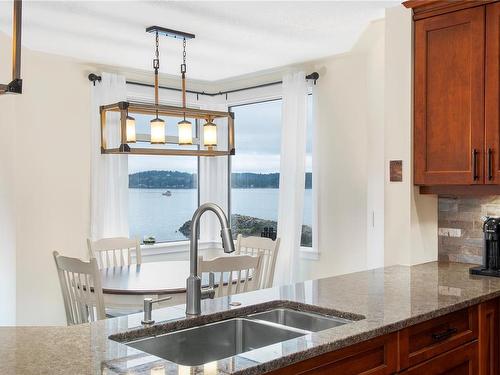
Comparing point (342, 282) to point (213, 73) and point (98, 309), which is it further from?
point (213, 73)

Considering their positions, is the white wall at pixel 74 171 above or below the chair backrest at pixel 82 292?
above

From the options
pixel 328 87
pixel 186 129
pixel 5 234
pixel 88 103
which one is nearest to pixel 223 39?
pixel 186 129

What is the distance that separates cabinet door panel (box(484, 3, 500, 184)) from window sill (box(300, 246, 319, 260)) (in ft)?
7.10

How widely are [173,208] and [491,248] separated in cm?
339

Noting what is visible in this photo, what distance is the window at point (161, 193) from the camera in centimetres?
523

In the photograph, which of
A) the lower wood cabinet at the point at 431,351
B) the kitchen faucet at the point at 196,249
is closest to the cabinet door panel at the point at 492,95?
the lower wood cabinet at the point at 431,351

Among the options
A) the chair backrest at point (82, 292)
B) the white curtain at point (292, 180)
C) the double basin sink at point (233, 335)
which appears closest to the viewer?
the double basin sink at point (233, 335)

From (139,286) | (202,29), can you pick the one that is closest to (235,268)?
(139,286)

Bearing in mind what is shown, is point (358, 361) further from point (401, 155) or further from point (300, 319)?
point (401, 155)

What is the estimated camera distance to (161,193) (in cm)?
544

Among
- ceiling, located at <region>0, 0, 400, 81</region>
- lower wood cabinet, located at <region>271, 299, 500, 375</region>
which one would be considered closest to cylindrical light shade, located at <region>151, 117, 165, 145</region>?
ceiling, located at <region>0, 0, 400, 81</region>

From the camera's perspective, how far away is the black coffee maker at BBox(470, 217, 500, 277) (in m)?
2.78

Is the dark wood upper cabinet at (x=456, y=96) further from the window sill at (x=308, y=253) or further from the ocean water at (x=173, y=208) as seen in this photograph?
the ocean water at (x=173, y=208)

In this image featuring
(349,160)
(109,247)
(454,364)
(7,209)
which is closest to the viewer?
(454,364)
